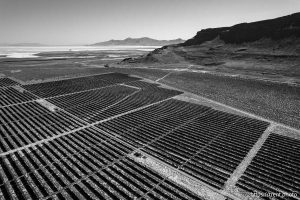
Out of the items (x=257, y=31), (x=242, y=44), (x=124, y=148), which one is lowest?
(x=124, y=148)

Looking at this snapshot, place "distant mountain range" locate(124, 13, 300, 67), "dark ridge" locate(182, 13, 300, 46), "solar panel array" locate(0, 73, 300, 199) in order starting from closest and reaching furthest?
"solar panel array" locate(0, 73, 300, 199) < "distant mountain range" locate(124, 13, 300, 67) < "dark ridge" locate(182, 13, 300, 46)

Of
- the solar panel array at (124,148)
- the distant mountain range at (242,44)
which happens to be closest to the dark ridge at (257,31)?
the distant mountain range at (242,44)

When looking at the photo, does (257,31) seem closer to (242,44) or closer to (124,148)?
(242,44)

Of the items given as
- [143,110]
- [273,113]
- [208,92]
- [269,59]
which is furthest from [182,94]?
[269,59]

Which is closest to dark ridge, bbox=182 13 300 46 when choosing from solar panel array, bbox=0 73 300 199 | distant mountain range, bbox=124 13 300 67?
distant mountain range, bbox=124 13 300 67

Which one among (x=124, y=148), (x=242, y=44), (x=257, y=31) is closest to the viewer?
(x=124, y=148)

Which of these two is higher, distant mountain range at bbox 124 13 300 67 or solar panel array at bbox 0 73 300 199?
distant mountain range at bbox 124 13 300 67

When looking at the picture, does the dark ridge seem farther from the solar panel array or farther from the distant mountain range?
the solar panel array

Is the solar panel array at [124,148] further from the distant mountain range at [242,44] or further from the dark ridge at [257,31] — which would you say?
the dark ridge at [257,31]

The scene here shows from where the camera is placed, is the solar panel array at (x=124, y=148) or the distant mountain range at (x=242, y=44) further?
the distant mountain range at (x=242, y=44)

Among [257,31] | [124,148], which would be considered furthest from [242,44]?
[124,148]

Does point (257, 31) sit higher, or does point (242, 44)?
point (257, 31)

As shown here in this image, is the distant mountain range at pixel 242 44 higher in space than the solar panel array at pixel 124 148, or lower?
higher

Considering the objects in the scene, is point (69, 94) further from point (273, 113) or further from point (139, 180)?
point (273, 113)
